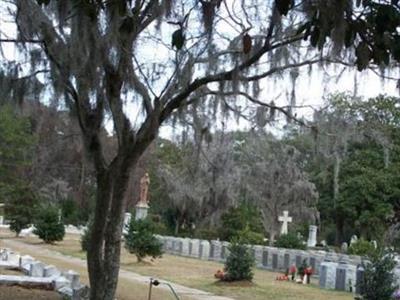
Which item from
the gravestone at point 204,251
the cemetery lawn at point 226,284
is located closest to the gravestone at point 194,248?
the gravestone at point 204,251

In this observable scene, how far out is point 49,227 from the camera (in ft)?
115

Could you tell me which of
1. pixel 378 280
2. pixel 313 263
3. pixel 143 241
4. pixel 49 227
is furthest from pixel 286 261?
pixel 49 227

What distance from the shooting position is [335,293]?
1853 centimetres

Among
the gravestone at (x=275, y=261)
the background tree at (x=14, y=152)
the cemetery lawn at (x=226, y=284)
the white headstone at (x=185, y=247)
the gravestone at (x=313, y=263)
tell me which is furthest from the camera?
the background tree at (x=14, y=152)

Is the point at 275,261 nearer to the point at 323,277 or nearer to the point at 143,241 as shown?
the point at 143,241

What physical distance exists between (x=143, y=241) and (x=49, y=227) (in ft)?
36.0

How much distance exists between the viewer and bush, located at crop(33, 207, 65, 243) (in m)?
35.0

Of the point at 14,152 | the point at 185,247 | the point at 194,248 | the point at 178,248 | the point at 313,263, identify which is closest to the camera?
the point at 313,263

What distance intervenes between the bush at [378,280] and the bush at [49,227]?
898 inches

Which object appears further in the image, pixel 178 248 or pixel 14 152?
pixel 14 152

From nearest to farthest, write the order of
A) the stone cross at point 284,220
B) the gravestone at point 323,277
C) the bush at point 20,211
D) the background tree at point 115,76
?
1. the background tree at point 115,76
2. the gravestone at point 323,277
3. the bush at point 20,211
4. the stone cross at point 284,220

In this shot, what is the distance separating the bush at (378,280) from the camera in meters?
14.0

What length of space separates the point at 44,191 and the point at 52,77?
53101 millimetres

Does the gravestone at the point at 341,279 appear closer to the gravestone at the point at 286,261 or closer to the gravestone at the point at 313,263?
the gravestone at the point at 313,263
